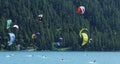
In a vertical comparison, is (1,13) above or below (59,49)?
above

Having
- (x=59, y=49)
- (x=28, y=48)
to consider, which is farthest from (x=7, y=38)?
(x=59, y=49)

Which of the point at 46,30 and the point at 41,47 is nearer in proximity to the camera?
the point at 41,47

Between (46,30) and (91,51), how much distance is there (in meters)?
20.1

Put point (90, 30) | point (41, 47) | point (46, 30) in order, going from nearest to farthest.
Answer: point (41, 47), point (46, 30), point (90, 30)

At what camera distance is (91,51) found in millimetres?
175375

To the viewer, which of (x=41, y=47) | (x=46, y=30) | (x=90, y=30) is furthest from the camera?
(x=90, y=30)

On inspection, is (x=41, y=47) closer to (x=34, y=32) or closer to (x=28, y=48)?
(x=28, y=48)

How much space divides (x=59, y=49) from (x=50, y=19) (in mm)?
30532
